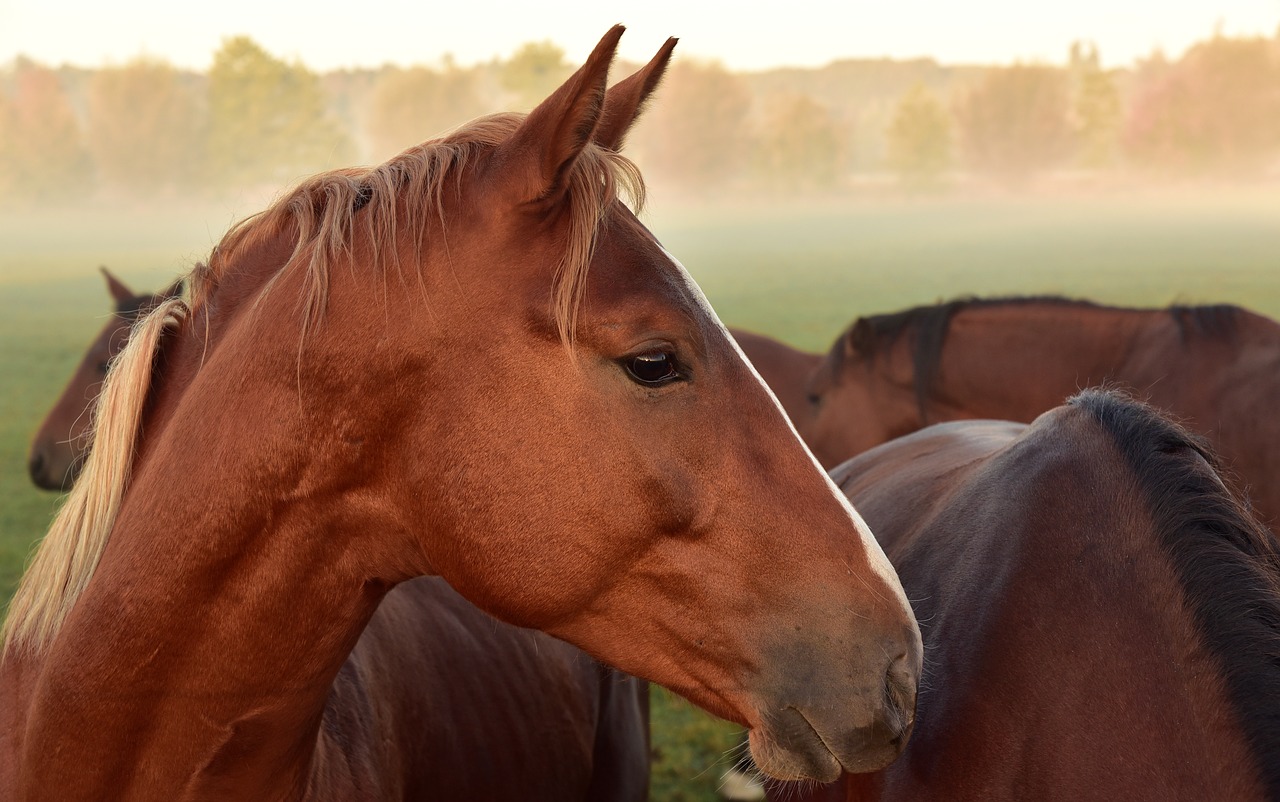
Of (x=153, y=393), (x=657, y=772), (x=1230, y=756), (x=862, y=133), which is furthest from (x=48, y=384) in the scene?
(x=862, y=133)

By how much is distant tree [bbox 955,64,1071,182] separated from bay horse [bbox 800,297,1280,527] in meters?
62.7

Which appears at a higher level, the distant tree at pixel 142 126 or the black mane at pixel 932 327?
the distant tree at pixel 142 126

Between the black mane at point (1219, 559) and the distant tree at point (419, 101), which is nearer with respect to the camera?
the black mane at point (1219, 559)

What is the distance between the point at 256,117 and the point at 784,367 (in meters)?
47.1

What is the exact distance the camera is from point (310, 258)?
64.3 inches

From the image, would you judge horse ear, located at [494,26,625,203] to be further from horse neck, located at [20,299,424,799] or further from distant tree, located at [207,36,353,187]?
distant tree, located at [207,36,353,187]

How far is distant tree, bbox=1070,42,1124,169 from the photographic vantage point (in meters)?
59.7

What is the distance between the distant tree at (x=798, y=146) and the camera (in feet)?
220

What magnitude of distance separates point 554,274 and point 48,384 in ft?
59.7

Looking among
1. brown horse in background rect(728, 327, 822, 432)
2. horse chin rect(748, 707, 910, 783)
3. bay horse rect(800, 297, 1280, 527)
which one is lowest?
brown horse in background rect(728, 327, 822, 432)

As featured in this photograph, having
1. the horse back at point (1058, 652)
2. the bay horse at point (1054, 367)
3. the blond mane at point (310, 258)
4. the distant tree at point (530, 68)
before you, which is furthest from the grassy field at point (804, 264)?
the distant tree at point (530, 68)

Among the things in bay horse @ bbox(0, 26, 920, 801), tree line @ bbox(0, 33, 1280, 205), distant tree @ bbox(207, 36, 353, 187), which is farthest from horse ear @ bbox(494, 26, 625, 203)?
distant tree @ bbox(207, 36, 353, 187)

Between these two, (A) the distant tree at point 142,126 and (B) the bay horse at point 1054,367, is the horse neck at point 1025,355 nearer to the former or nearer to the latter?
(B) the bay horse at point 1054,367

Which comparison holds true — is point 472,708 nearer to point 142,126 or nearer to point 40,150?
point 142,126
